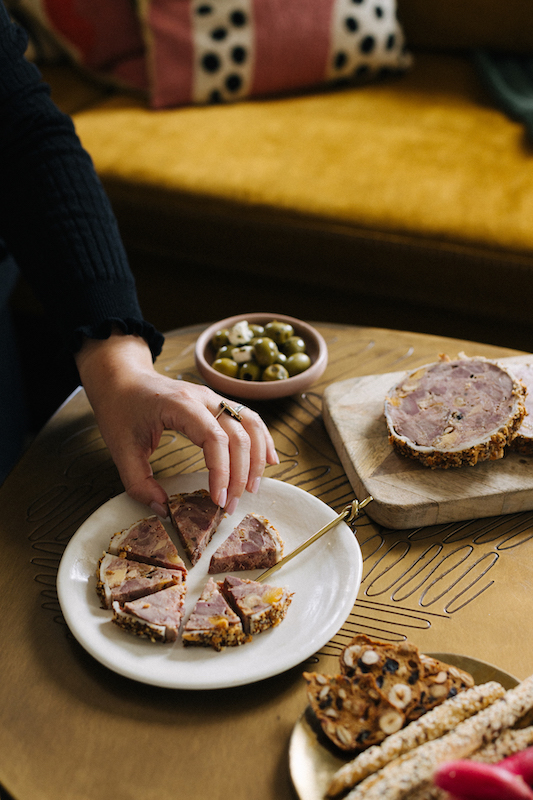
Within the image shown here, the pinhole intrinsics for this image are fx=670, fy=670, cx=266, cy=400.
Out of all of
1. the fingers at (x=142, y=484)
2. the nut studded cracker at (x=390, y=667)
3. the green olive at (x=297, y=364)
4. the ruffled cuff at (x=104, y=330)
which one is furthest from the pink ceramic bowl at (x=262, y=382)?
the nut studded cracker at (x=390, y=667)

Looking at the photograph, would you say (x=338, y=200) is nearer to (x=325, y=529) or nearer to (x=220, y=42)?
(x=220, y=42)

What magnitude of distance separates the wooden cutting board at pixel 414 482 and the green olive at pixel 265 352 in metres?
0.15

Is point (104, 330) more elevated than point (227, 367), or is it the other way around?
point (104, 330)

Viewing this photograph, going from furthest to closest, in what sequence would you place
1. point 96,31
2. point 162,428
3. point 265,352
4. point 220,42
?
point 96,31, point 220,42, point 265,352, point 162,428

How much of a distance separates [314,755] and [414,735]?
114 millimetres

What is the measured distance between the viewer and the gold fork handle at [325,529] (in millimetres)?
926

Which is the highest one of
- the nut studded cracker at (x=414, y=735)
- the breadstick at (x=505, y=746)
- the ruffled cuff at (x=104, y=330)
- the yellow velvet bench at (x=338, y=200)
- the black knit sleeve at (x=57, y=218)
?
the black knit sleeve at (x=57, y=218)

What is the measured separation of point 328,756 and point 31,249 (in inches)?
39.1

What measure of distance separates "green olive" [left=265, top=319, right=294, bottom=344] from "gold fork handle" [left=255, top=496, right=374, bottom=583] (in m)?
0.40

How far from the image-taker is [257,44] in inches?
90.5

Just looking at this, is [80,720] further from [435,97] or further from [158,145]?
[435,97]

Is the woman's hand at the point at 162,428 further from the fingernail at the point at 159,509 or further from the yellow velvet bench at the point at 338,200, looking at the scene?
the yellow velvet bench at the point at 338,200

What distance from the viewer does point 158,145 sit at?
2205 mm

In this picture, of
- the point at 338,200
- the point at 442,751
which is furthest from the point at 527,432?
the point at 338,200
